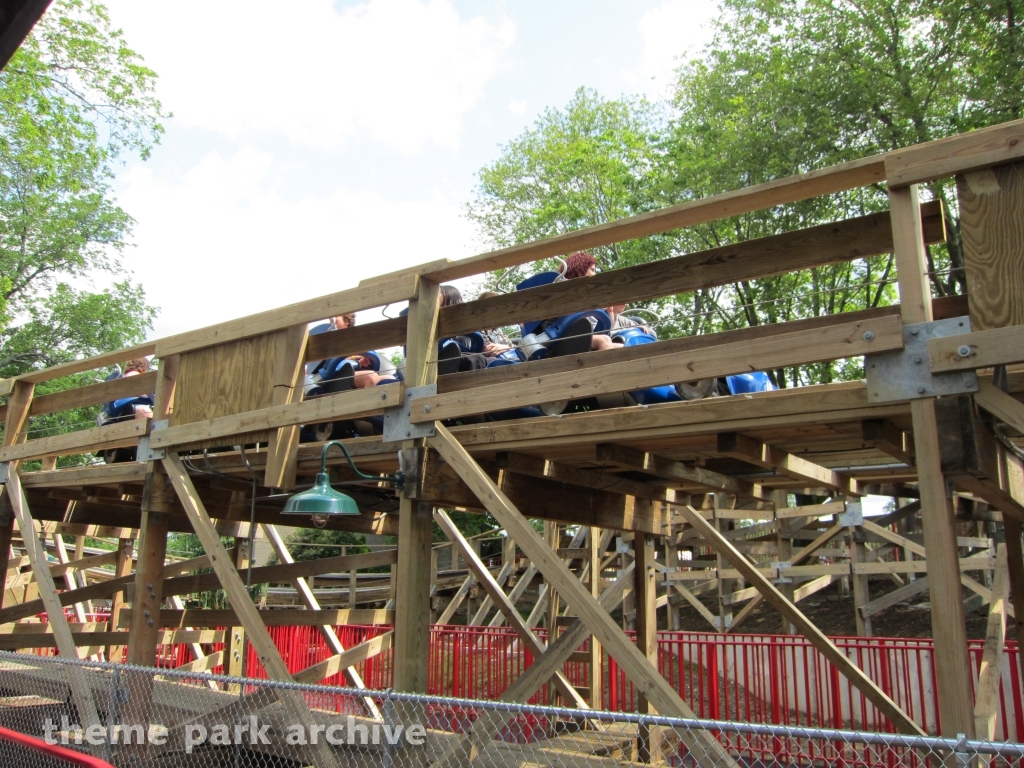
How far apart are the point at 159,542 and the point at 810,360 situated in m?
5.89

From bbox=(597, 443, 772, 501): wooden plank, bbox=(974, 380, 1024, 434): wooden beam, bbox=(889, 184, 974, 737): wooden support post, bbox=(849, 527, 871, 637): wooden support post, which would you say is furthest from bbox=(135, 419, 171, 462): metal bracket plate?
bbox=(849, 527, 871, 637): wooden support post

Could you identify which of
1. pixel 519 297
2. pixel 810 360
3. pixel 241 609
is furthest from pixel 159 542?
pixel 810 360

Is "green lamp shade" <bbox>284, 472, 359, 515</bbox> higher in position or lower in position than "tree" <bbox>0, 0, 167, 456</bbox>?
lower

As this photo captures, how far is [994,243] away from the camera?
4.12 metres

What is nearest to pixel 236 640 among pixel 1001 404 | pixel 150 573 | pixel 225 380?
pixel 150 573

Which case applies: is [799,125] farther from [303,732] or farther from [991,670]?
[303,732]

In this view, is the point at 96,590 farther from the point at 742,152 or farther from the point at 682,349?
the point at 742,152

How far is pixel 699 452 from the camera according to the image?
623 centimetres

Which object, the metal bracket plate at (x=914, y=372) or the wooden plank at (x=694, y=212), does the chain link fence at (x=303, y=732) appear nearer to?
the metal bracket plate at (x=914, y=372)

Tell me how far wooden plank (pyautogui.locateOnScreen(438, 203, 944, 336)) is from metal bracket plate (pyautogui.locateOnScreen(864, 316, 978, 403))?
2.01 ft

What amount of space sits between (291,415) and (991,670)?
19.5 ft

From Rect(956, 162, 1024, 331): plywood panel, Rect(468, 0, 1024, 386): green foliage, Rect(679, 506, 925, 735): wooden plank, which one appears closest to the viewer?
Rect(956, 162, 1024, 331): plywood panel

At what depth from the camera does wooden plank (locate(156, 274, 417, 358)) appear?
6312 millimetres

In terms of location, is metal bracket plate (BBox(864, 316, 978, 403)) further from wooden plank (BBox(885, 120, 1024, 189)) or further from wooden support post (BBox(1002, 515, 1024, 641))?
wooden support post (BBox(1002, 515, 1024, 641))
